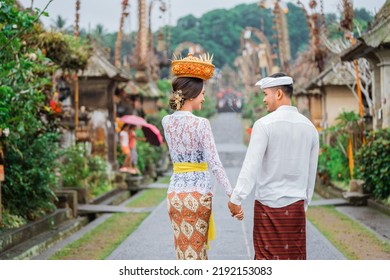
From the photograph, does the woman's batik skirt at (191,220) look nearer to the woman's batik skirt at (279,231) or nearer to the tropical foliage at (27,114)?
the woman's batik skirt at (279,231)

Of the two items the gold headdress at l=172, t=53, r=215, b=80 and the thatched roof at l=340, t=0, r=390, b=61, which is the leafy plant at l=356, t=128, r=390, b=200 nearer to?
the thatched roof at l=340, t=0, r=390, b=61

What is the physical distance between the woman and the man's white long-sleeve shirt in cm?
38

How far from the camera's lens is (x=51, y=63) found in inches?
461

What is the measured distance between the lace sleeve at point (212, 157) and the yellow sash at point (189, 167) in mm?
92

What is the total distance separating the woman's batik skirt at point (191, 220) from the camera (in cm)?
539

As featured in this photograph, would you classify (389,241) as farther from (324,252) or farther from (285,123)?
(285,123)

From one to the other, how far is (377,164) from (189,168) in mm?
7315

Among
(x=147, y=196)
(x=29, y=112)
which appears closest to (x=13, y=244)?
(x=29, y=112)

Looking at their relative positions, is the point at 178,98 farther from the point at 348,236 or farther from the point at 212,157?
the point at 348,236

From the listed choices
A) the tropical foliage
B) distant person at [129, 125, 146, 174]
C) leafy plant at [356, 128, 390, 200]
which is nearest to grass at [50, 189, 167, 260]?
the tropical foliage

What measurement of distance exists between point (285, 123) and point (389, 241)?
465 cm

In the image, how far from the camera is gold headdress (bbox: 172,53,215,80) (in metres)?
5.36

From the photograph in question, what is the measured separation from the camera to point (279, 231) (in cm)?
518
